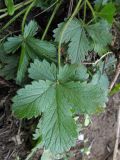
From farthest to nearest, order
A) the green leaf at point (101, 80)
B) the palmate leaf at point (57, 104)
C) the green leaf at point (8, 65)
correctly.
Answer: the green leaf at point (101, 80) → the green leaf at point (8, 65) → the palmate leaf at point (57, 104)

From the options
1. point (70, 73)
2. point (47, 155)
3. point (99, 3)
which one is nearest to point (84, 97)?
point (70, 73)

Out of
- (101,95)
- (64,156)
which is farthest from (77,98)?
(64,156)

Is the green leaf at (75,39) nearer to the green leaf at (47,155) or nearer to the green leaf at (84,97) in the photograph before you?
the green leaf at (84,97)

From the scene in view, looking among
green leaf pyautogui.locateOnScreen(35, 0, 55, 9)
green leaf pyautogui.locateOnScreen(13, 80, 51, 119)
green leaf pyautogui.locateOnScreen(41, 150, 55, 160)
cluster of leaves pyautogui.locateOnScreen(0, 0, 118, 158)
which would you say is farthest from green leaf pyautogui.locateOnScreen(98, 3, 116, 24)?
green leaf pyautogui.locateOnScreen(41, 150, 55, 160)

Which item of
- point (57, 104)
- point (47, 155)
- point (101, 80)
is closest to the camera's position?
point (57, 104)

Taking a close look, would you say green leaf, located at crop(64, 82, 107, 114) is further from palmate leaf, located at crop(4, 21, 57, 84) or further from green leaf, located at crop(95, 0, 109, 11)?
green leaf, located at crop(95, 0, 109, 11)

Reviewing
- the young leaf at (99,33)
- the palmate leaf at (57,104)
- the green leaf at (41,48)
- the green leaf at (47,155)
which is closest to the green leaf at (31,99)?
the palmate leaf at (57,104)

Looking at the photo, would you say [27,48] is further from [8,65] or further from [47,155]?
[47,155]

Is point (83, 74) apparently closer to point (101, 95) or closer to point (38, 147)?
point (101, 95)
